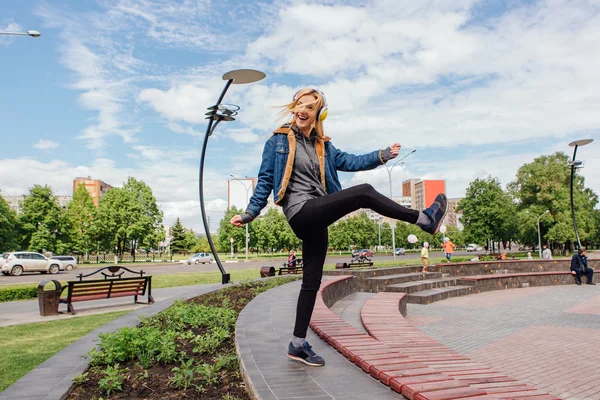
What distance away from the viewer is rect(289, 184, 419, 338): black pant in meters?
2.79

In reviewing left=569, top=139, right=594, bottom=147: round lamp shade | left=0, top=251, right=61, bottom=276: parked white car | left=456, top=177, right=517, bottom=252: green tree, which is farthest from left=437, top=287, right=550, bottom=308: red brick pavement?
left=456, top=177, right=517, bottom=252: green tree

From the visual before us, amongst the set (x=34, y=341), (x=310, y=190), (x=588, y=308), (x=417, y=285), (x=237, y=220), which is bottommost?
(x=588, y=308)

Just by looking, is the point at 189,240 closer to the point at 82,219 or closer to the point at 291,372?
the point at 82,219

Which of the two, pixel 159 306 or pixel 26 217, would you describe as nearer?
pixel 159 306

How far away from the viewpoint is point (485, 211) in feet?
169

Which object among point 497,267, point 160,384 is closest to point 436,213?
point 160,384

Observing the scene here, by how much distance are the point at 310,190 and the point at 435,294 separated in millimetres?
8704

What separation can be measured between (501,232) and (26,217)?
54103mm

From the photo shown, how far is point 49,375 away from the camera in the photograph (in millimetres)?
3434

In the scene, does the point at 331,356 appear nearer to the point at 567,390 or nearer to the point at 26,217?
the point at 567,390

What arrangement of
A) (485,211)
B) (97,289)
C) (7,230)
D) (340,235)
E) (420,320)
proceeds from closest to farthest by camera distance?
1. (420,320)
2. (97,289)
3. (7,230)
4. (485,211)
5. (340,235)

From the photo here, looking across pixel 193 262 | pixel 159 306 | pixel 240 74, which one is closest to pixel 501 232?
pixel 193 262

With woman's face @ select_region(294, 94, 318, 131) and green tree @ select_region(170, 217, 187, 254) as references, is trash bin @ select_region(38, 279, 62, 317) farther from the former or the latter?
green tree @ select_region(170, 217, 187, 254)

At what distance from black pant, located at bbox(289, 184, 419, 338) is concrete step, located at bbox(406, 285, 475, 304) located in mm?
7716
